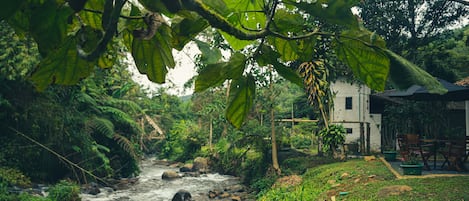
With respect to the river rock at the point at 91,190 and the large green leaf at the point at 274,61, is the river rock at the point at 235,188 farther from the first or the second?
the large green leaf at the point at 274,61

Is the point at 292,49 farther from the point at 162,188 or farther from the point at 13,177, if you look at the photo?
the point at 162,188

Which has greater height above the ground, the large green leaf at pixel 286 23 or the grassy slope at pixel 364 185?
the large green leaf at pixel 286 23

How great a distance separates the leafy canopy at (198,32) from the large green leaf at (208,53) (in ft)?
0.03

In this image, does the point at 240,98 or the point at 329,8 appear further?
the point at 240,98

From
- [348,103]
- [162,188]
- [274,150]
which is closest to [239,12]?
[274,150]

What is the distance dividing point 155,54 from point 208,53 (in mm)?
83

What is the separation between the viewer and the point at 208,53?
23.0 inches

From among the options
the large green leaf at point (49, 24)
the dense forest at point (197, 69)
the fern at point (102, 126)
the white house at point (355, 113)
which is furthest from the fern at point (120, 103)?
the large green leaf at point (49, 24)

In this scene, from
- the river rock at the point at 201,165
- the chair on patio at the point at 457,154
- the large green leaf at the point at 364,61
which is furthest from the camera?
→ the river rock at the point at 201,165

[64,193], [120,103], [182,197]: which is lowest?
[182,197]

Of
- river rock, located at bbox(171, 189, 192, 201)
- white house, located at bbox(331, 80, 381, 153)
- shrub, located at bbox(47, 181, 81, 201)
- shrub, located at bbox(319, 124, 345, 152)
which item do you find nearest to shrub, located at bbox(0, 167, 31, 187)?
shrub, located at bbox(47, 181, 81, 201)

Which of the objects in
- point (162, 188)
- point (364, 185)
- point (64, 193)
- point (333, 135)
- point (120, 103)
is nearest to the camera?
point (364, 185)

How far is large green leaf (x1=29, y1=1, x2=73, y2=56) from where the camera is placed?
0.43m

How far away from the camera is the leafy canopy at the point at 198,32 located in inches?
16.7
